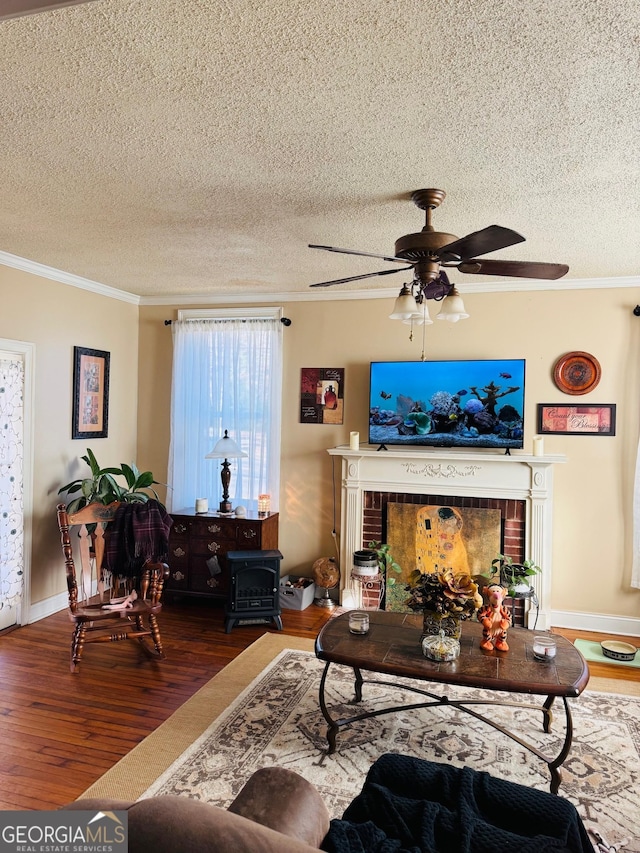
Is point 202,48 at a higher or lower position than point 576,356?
higher

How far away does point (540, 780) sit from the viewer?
260cm

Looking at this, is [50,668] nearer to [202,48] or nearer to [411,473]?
[411,473]

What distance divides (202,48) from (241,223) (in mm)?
1600

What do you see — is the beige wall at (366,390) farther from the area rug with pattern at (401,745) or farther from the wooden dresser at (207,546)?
the area rug with pattern at (401,745)

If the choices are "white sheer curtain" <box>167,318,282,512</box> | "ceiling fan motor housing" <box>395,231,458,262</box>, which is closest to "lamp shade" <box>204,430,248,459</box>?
"white sheer curtain" <box>167,318,282,512</box>

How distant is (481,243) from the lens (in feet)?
7.57

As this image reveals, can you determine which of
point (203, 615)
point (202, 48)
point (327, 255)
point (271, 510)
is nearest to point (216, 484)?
point (271, 510)

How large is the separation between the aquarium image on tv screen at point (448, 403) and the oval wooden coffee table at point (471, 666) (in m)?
1.84

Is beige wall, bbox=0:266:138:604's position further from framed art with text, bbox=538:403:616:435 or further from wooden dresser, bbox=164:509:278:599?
framed art with text, bbox=538:403:616:435

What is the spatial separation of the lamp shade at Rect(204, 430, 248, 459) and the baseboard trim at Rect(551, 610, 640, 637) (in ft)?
9.24

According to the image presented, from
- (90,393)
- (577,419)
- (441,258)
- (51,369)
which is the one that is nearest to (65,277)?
(51,369)

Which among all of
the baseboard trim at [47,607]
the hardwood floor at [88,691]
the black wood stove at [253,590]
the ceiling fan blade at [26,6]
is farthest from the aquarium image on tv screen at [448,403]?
the ceiling fan blade at [26,6]

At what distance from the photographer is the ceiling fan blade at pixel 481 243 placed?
2.14 m

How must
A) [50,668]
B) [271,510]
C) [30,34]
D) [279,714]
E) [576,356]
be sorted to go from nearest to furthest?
[30,34]
[279,714]
[50,668]
[576,356]
[271,510]
